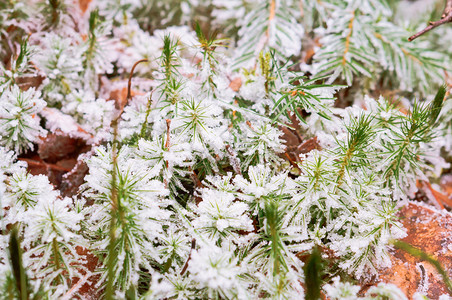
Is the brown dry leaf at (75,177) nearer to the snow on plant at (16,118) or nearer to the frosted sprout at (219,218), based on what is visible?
the snow on plant at (16,118)

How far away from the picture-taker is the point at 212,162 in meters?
1.08

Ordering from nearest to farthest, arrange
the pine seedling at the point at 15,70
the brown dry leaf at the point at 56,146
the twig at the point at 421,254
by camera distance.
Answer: the twig at the point at 421,254 < the pine seedling at the point at 15,70 < the brown dry leaf at the point at 56,146

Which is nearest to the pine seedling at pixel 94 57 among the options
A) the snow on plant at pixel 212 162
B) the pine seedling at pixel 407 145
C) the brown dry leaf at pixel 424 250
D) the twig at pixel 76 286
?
the snow on plant at pixel 212 162

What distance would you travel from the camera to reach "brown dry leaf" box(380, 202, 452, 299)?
3.37ft

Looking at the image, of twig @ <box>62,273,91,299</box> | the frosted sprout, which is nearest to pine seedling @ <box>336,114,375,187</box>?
the frosted sprout

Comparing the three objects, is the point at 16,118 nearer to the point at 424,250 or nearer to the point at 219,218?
the point at 219,218

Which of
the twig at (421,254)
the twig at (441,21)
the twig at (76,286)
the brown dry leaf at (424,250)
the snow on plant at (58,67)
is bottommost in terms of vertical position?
the twig at (76,286)

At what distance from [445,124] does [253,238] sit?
114 cm

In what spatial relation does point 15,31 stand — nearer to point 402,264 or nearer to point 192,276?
point 192,276

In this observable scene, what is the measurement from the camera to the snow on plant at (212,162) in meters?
0.88

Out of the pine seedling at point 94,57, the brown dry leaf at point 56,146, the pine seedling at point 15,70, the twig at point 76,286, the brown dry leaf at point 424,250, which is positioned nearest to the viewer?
the twig at point 76,286

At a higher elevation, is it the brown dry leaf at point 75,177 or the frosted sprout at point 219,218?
the frosted sprout at point 219,218

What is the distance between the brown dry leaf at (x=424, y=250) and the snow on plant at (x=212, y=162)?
90 mm

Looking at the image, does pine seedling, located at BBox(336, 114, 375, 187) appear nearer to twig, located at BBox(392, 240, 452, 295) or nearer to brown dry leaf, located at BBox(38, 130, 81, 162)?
twig, located at BBox(392, 240, 452, 295)
